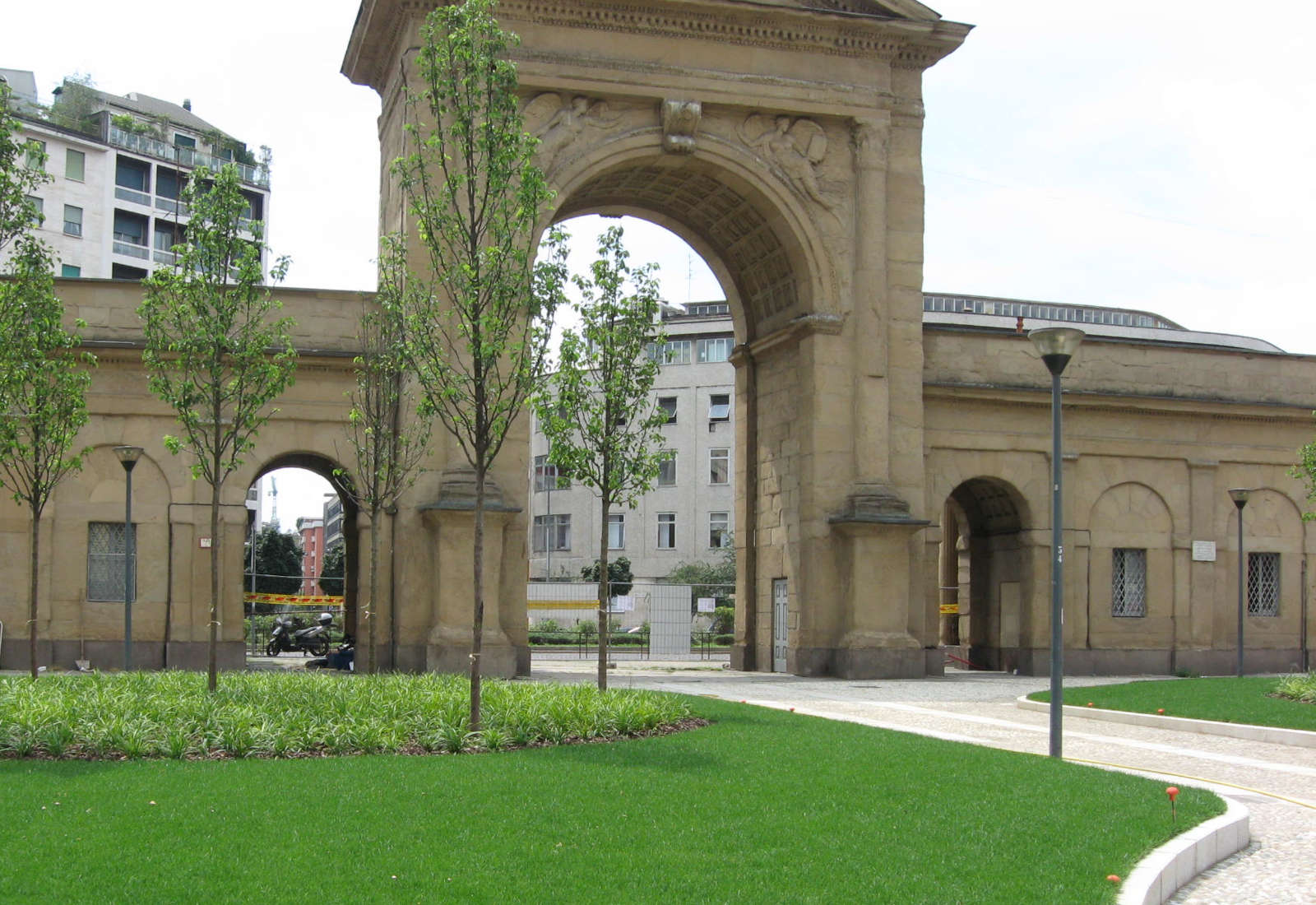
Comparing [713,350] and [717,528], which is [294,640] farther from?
[713,350]

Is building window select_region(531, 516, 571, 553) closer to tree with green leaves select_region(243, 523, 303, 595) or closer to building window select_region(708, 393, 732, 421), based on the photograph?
building window select_region(708, 393, 732, 421)

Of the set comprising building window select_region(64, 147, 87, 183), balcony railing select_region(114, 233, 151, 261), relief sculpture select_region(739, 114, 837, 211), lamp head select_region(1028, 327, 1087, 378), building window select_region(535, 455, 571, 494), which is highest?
building window select_region(64, 147, 87, 183)

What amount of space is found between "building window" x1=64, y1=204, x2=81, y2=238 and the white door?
51415 millimetres

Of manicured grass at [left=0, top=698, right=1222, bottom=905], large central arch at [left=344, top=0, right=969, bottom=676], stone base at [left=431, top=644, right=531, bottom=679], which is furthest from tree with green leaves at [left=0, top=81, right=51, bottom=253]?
stone base at [left=431, top=644, right=531, bottom=679]

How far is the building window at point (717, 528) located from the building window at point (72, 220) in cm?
3322

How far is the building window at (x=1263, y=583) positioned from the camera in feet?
113

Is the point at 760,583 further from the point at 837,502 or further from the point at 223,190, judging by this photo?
the point at 223,190

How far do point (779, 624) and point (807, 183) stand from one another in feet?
30.1

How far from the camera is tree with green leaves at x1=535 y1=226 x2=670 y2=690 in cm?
1883

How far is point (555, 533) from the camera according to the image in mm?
77062

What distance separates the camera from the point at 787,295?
3131 centimetres

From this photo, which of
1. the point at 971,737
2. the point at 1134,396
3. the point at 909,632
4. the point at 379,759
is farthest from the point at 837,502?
the point at 379,759

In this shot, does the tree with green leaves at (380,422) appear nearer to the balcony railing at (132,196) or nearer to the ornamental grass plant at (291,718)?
the ornamental grass plant at (291,718)

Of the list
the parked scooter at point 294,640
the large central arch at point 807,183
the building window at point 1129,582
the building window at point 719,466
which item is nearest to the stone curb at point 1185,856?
the large central arch at point 807,183
